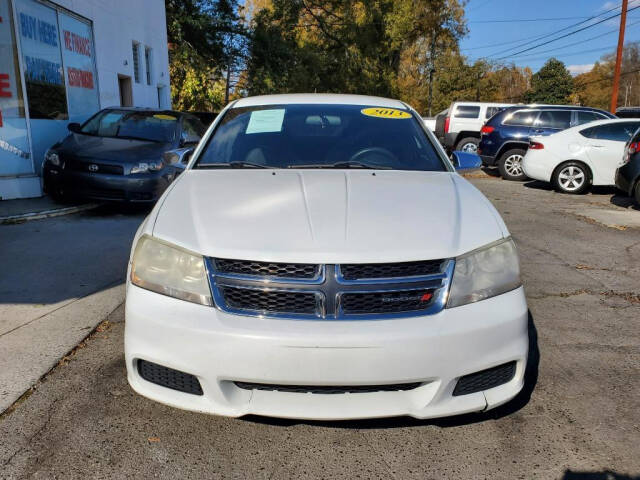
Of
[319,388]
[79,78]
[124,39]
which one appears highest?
[124,39]

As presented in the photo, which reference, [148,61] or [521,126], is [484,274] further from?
[148,61]

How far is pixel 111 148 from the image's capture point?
7641 mm

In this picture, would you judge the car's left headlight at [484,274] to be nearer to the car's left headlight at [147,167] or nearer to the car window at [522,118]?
the car's left headlight at [147,167]

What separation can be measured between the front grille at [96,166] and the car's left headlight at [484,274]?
19.9 feet

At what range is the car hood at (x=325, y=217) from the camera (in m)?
2.15

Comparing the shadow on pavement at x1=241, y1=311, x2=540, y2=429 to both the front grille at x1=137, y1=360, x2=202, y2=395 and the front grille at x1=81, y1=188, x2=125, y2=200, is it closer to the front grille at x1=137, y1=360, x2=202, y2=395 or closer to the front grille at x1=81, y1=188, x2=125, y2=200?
the front grille at x1=137, y1=360, x2=202, y2=395

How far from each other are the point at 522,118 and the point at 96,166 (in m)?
10.4

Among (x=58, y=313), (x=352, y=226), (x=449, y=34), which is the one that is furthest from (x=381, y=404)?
(x=449, y=34)

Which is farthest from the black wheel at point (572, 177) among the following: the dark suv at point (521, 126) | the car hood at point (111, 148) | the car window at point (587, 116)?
the car hood at point (111, 148)

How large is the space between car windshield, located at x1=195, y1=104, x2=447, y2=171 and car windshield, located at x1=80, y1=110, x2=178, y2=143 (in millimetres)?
4934

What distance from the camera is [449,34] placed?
3950 cm

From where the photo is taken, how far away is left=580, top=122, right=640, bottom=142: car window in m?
10.3

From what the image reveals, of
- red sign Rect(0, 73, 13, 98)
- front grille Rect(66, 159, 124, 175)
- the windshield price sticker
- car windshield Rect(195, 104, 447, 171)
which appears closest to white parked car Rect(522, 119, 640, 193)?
the windshield price sticker

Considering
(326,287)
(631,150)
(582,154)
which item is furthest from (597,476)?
(582,154)
